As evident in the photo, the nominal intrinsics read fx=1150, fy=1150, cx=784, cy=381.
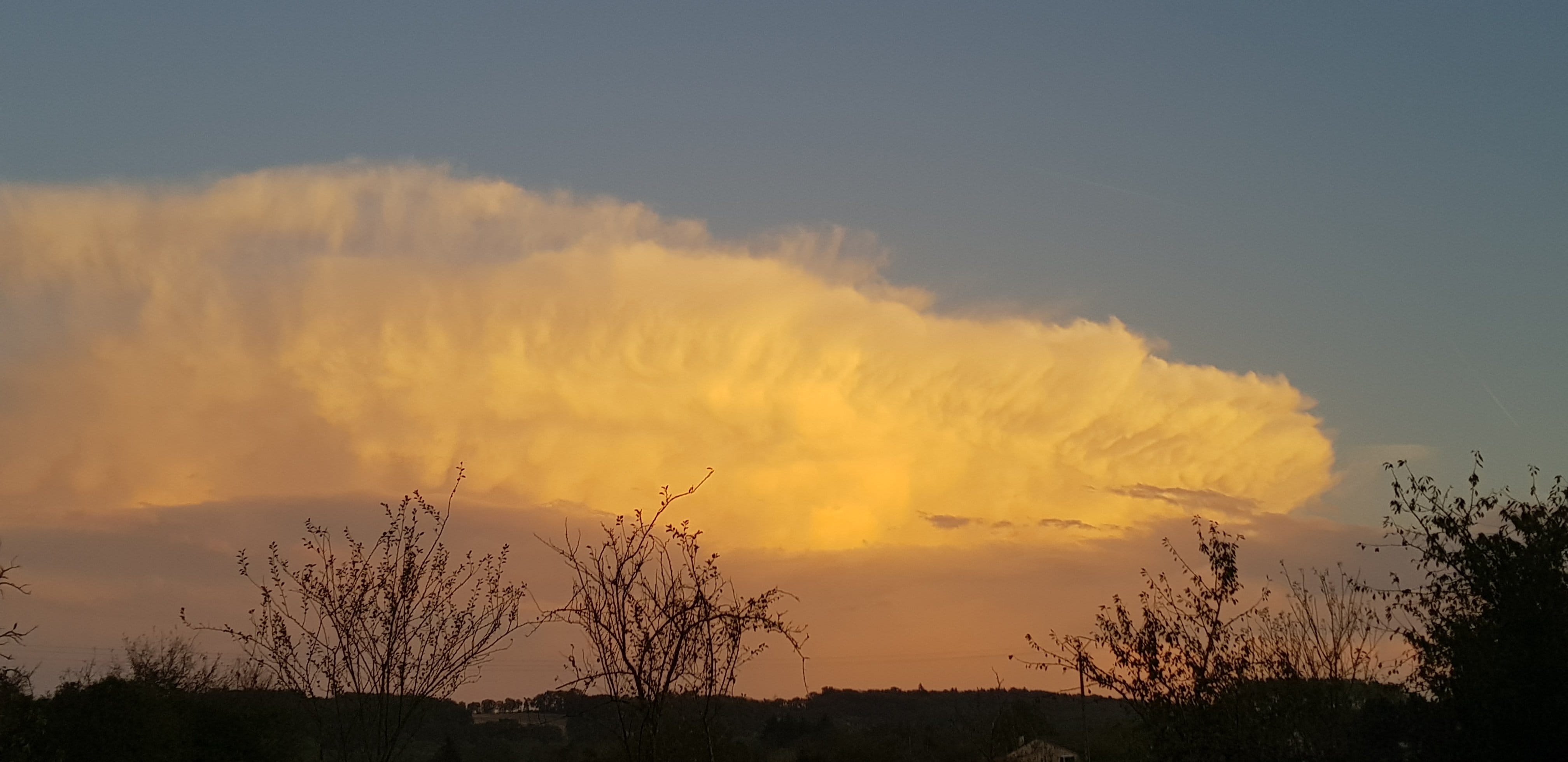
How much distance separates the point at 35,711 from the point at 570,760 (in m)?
37.2

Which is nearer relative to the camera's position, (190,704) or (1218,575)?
(1218,575)

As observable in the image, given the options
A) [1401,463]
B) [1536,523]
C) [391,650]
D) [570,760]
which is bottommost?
[570,760]

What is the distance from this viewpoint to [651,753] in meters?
14.3

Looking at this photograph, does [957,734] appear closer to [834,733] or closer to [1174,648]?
[834,733]

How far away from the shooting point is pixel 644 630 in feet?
48.0

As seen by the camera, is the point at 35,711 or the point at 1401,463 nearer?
the point at 1401,463

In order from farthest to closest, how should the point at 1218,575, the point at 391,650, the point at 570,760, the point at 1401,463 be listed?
the point at 570,760
the point at 1218,575
the point at 1401,463
the point at 391,650

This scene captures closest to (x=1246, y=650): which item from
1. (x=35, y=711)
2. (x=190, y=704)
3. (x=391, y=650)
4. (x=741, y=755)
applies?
(x=391, y=650)

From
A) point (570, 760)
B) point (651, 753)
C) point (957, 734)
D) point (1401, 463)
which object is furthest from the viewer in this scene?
point (957, 734)

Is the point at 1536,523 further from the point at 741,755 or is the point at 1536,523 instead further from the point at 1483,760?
the point at 741,755

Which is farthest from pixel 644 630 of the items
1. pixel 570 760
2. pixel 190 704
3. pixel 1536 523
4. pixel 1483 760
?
pixel 570 760

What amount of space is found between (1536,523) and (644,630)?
12460 mm

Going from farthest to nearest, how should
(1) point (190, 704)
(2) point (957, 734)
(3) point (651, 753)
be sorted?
(2) point (957, 734) → (1) point (190, 704) → (3) point (651, 753)

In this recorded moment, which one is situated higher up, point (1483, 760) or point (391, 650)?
point (391, 650)
